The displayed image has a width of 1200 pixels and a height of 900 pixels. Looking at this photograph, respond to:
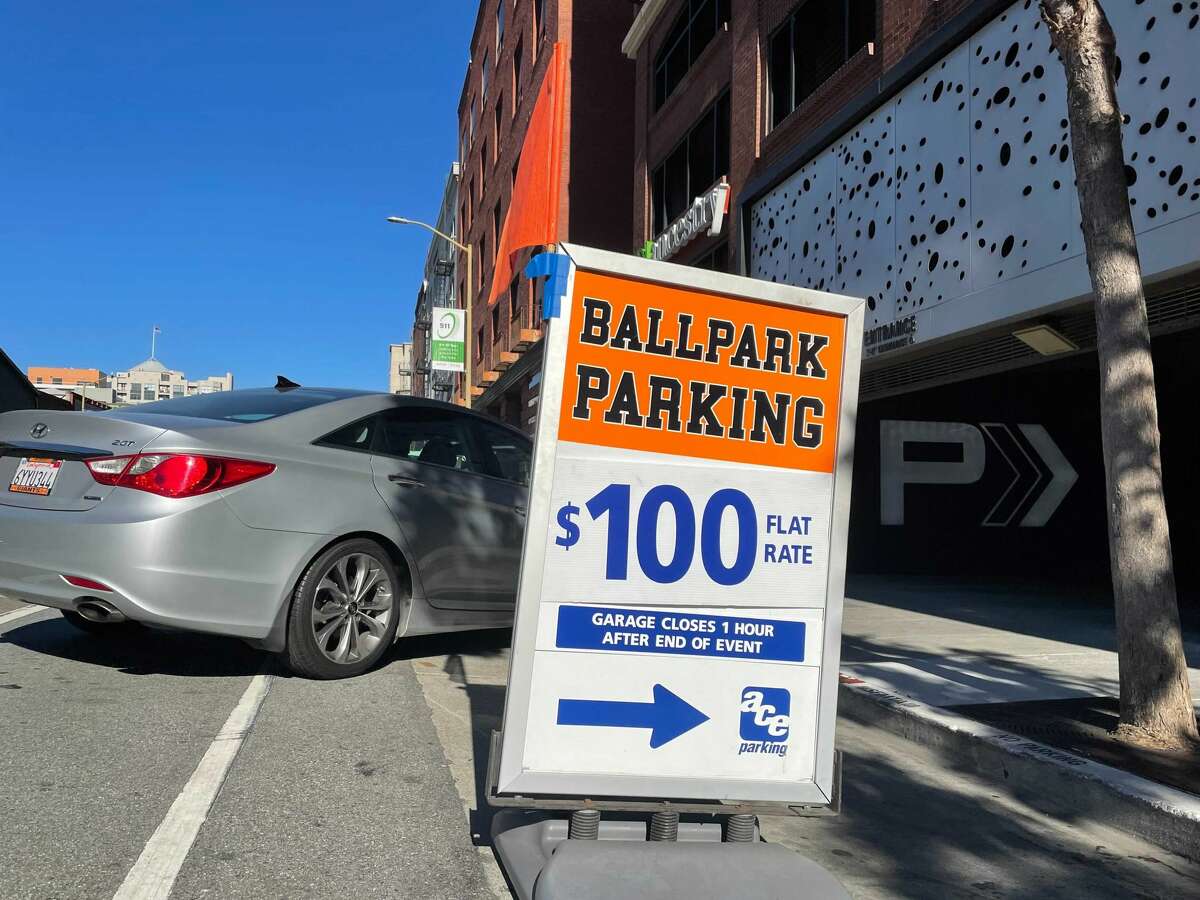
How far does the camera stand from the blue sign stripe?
117 inches

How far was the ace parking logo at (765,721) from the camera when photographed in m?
3.09

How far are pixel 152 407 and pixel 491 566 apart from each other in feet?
7.18

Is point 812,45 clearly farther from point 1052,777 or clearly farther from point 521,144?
point 521,144

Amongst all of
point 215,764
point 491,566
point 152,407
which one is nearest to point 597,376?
point 215,764

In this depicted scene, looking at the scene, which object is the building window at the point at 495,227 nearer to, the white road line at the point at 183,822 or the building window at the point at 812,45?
the building window at the point at 812,45

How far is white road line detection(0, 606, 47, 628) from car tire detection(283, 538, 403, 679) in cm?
283

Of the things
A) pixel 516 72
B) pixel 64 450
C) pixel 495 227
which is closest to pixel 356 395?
pixel 64 450

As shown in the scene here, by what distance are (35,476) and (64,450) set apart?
0.25 m

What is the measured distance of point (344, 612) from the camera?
209 inches

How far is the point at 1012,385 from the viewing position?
48.0 ft

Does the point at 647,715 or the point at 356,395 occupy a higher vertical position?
the point at 356,395

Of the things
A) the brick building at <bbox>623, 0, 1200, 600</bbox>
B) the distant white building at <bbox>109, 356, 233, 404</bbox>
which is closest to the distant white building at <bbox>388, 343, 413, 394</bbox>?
the distant white building at <bbox>109, 356, 233, 404</bbox>

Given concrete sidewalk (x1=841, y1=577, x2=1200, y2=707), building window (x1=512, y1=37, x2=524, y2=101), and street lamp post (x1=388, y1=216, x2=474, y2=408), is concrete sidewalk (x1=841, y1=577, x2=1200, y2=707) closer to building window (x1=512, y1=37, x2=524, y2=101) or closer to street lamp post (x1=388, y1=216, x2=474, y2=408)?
street lamp post (x1=388, y1=216, x2=474, y2=408)

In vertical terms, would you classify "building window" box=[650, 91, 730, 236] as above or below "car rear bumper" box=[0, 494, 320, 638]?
above
